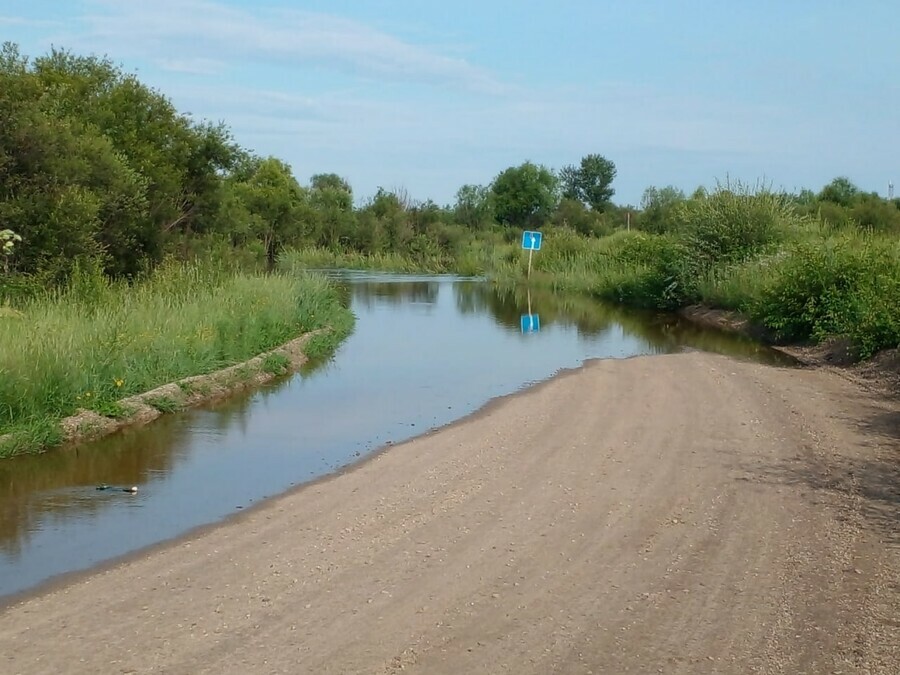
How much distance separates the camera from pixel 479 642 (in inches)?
247

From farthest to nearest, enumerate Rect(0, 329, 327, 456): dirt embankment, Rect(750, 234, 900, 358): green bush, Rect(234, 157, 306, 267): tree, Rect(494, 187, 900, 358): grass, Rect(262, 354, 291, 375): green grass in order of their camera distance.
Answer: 1. Rect(234, 157, 306, 267): tree
2. Rect(494, 187, 900, 358): grass
3. Rect(750, 234, 900, 358): green bush
4. Rect(262, 354, 291, 375): green grass
5. Rect(0, 329, 327, 456): dirt embankment

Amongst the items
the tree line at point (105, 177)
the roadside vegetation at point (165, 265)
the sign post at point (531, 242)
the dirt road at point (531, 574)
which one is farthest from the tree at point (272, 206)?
the dirt road at point (531, 574)

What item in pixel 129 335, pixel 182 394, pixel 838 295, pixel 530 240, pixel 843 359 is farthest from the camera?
pixel 530 240

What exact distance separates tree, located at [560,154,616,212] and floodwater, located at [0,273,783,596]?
8791 cm

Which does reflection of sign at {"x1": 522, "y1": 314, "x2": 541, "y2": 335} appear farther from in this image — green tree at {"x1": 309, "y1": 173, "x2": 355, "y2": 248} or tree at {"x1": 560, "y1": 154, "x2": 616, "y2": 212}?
tree at {"x1": 560, "y1": 154, "x2": 616, "y2": 212}

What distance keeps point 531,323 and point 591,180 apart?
286 feet

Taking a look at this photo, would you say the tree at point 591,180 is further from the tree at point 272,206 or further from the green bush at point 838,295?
the green bush at point 838,295

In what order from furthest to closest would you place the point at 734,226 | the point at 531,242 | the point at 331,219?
the point at 331,219
the point at 531,242
the point at 734,226

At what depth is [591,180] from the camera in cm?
11744

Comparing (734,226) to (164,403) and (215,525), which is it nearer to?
(164,403)

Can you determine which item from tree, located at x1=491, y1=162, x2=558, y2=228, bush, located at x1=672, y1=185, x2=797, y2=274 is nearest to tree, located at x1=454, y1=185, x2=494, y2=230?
tree, located at x1=491, y1=162, x2=558, y2=228

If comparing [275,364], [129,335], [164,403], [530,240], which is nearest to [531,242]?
[530,240]

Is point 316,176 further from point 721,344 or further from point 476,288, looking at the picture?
point 721,344

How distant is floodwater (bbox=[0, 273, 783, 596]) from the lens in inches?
370
